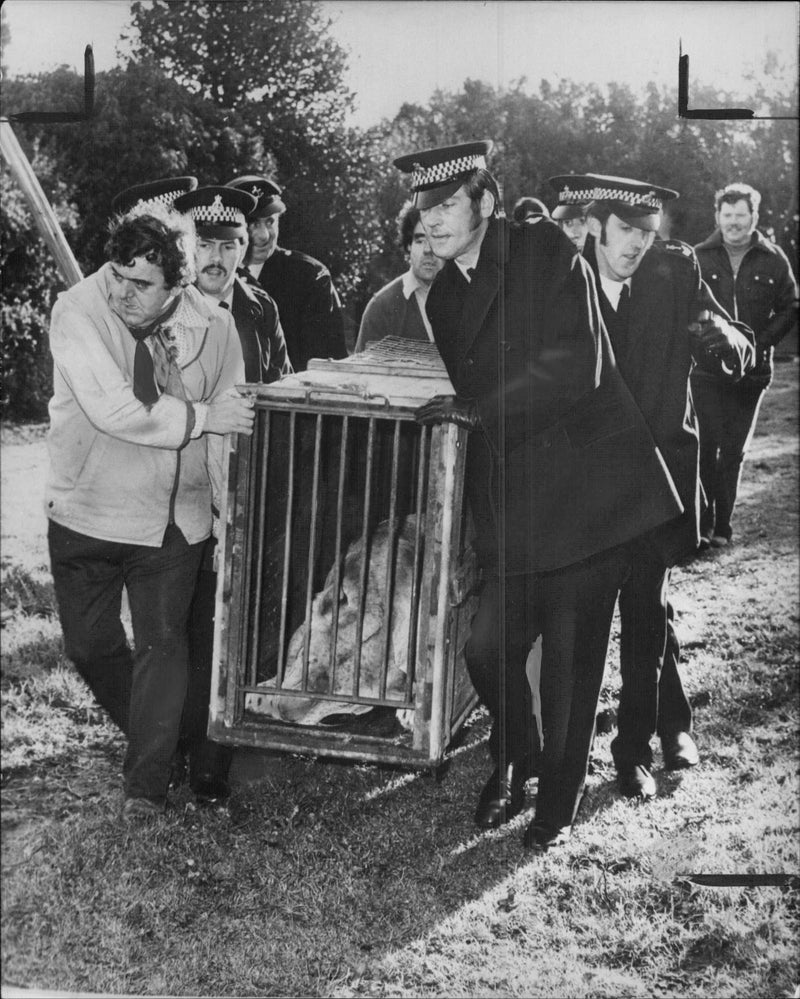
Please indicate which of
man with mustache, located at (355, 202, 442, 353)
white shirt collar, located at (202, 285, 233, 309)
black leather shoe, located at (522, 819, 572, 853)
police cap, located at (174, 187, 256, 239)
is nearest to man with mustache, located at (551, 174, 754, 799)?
black leather shoe, located at (522, 819, 572, 853)

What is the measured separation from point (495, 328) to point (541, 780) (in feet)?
4.34

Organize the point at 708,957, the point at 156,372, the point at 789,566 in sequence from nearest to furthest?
the point at 708,957, the point at 156,372, the point at 789,566

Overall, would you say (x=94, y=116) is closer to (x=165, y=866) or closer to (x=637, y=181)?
(x=637, y=181)

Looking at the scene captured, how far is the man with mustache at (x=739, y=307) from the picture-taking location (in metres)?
3.68

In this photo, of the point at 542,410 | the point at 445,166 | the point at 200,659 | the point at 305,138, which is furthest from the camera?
the point at 200,659

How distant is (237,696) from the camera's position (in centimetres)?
350

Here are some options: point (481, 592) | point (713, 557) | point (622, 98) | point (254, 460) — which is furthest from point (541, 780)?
point (622, 98)

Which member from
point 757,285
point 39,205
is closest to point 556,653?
point 757,285

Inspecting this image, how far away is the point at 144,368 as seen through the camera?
3600 mm

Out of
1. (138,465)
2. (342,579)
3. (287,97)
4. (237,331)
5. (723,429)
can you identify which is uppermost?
(287,97)

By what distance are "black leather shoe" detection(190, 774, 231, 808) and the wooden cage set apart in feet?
1.12

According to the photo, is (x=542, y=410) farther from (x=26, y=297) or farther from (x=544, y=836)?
(x=26, y=297)

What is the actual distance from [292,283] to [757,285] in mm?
1346

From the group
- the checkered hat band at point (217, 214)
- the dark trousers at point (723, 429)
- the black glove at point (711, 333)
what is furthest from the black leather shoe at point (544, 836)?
the checkered hat band at point (217, 214)
